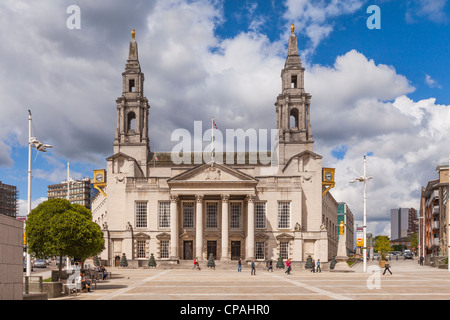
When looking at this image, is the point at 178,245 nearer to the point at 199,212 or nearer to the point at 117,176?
the point at 199,212

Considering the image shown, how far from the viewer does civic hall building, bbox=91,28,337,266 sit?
69.2 m

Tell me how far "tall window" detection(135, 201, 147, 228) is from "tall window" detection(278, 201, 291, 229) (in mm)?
18780

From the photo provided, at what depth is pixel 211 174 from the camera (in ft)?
228

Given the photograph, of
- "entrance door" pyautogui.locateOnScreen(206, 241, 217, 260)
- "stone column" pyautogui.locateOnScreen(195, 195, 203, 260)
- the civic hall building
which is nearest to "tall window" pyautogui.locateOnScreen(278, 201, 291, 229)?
the civic hall building

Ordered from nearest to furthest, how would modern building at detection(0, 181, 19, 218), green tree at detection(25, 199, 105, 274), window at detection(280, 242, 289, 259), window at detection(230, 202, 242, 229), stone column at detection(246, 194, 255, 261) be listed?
green tree at detection(25, 199, 105, 274) < stone column at detection(246, 194, 255, 261) < window at detection(280, 242, 289, 259) < window at detection(230, 202, 242, 229) < modern building at detection(0, 181, 19, 218)

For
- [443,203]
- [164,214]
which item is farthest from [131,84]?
[443,203]

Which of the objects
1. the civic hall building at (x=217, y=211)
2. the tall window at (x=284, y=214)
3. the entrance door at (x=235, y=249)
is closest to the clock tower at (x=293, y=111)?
the civic hall building at (x=217, y=211)

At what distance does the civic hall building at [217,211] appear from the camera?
69.2 metres

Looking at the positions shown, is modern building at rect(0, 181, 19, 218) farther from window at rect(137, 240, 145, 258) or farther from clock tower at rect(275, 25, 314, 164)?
clock tower at rect(275, 25, 314, 164)

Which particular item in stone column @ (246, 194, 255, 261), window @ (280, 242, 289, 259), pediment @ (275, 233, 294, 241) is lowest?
window @ (280, 242, 289, 259)

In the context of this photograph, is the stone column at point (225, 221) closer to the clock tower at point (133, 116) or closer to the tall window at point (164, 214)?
the tall window at point (164, 214)

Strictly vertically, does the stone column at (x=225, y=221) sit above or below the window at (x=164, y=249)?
above

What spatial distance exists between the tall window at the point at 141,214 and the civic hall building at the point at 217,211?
14mm
